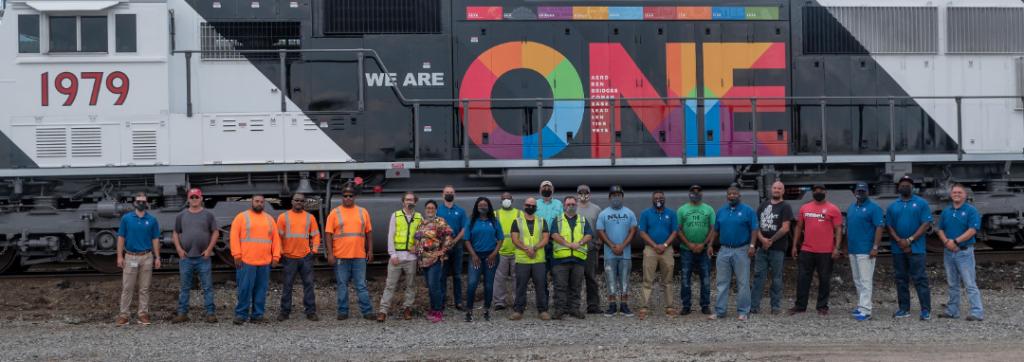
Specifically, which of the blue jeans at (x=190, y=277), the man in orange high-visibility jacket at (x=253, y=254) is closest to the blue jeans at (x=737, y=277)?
the man in orange high-visibility jacket at (x=253, y=254)

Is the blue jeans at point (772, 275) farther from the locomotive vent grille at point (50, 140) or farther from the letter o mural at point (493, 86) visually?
the locomotive vent grille at point (50, 140)

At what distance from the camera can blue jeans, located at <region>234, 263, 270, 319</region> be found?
31.8 ft

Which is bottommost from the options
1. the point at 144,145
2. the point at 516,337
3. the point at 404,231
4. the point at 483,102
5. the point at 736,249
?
the point at 516,337

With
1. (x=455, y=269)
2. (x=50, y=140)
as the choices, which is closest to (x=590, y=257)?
(x=455, y=269)

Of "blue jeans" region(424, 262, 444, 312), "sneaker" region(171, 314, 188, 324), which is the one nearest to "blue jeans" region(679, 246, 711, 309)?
"blue jeans" region(424, 262, 444, 312)

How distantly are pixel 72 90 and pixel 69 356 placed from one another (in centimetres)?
460

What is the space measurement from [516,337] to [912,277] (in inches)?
174

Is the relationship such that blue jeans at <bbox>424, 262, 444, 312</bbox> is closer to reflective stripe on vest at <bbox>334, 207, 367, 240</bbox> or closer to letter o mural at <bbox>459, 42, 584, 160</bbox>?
reflective stripe on vest at <bbox>334, 207, 367, 240</bbox>

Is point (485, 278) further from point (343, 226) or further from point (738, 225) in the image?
point (738, 225)

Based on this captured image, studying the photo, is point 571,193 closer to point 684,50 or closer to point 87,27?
point 684,50

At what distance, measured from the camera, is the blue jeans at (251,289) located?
9.70 metres

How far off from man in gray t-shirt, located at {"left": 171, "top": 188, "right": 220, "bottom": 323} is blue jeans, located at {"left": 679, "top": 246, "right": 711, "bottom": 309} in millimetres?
5126

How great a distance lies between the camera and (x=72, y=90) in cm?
1138

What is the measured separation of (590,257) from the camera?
33.9ft
